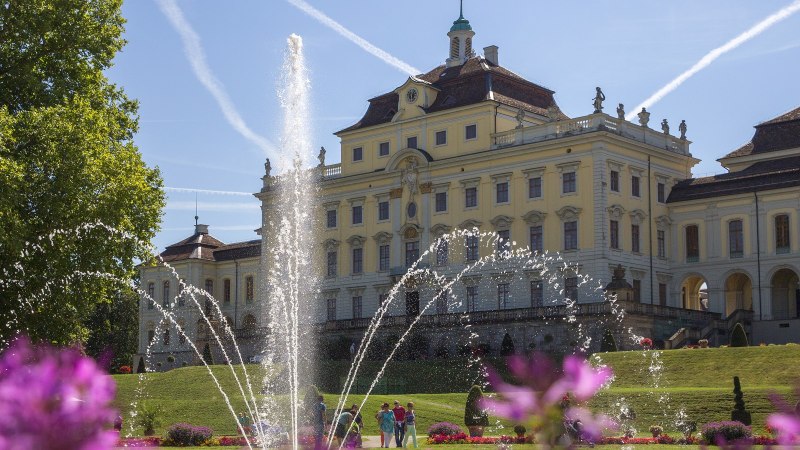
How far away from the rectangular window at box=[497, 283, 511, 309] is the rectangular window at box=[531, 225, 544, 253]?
89.4 inches

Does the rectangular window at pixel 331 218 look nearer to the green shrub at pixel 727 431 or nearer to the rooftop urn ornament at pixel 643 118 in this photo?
the rooftop urn ornament at pixel 643 118

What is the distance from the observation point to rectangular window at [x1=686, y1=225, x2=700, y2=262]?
59281mm

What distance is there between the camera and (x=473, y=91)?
62.2 m

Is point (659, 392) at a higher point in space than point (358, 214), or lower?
lower

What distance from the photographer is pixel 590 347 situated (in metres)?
52.4

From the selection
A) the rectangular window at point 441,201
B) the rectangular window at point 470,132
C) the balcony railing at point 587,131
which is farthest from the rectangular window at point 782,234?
the rectangular window at point 441,201

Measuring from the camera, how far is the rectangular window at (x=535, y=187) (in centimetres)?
5903

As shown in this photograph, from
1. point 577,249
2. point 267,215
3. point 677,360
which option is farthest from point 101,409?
point 267,215

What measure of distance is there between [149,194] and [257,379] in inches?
696

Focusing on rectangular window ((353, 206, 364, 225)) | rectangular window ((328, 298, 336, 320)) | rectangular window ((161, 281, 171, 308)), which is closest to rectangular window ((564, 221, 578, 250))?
rectangular window ((353, 206, 364, 225))

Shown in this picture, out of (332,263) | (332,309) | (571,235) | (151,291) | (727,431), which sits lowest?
(727,431)

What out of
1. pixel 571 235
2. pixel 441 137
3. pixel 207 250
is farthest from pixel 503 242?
pixel 207 250

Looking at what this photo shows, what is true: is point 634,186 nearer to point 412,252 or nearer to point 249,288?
point 412,252

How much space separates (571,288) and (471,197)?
26.4ft
